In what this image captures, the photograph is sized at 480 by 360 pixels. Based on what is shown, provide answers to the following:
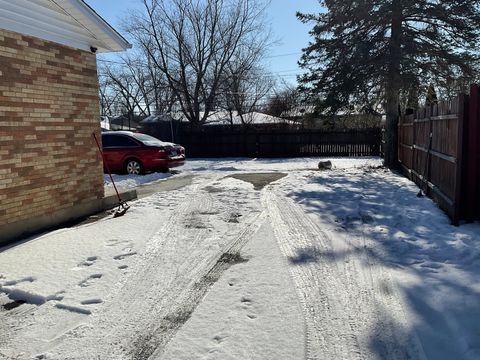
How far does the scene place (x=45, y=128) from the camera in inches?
262

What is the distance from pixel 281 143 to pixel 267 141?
0.83m

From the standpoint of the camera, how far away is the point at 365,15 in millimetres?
14117

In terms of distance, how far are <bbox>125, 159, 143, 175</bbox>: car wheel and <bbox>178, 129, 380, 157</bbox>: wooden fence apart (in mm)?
10559

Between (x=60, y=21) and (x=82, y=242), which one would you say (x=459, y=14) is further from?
(x=82, y=242)

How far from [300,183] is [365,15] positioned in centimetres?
684

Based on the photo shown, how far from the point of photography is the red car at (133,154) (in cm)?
1404

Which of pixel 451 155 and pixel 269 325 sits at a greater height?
pixel 451 155

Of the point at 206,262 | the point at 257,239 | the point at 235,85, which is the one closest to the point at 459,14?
the point at 257,239

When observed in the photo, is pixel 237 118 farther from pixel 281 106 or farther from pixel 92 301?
pixel 92 301

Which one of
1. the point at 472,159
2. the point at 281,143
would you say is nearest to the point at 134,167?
the point at 472,159

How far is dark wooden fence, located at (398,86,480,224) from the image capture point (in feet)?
20.4

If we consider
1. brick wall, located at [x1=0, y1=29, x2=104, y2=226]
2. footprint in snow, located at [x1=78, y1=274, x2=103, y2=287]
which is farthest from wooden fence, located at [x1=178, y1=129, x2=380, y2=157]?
footprint in snow, located at [x1=78, y1=274, x2=103, y2=287]

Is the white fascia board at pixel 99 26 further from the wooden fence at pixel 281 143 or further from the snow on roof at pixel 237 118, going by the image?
the snow on roof at pixel 237 118

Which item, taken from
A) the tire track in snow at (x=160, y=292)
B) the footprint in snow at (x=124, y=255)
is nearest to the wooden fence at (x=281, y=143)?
the tire track in snow at (x=160, y=292)
